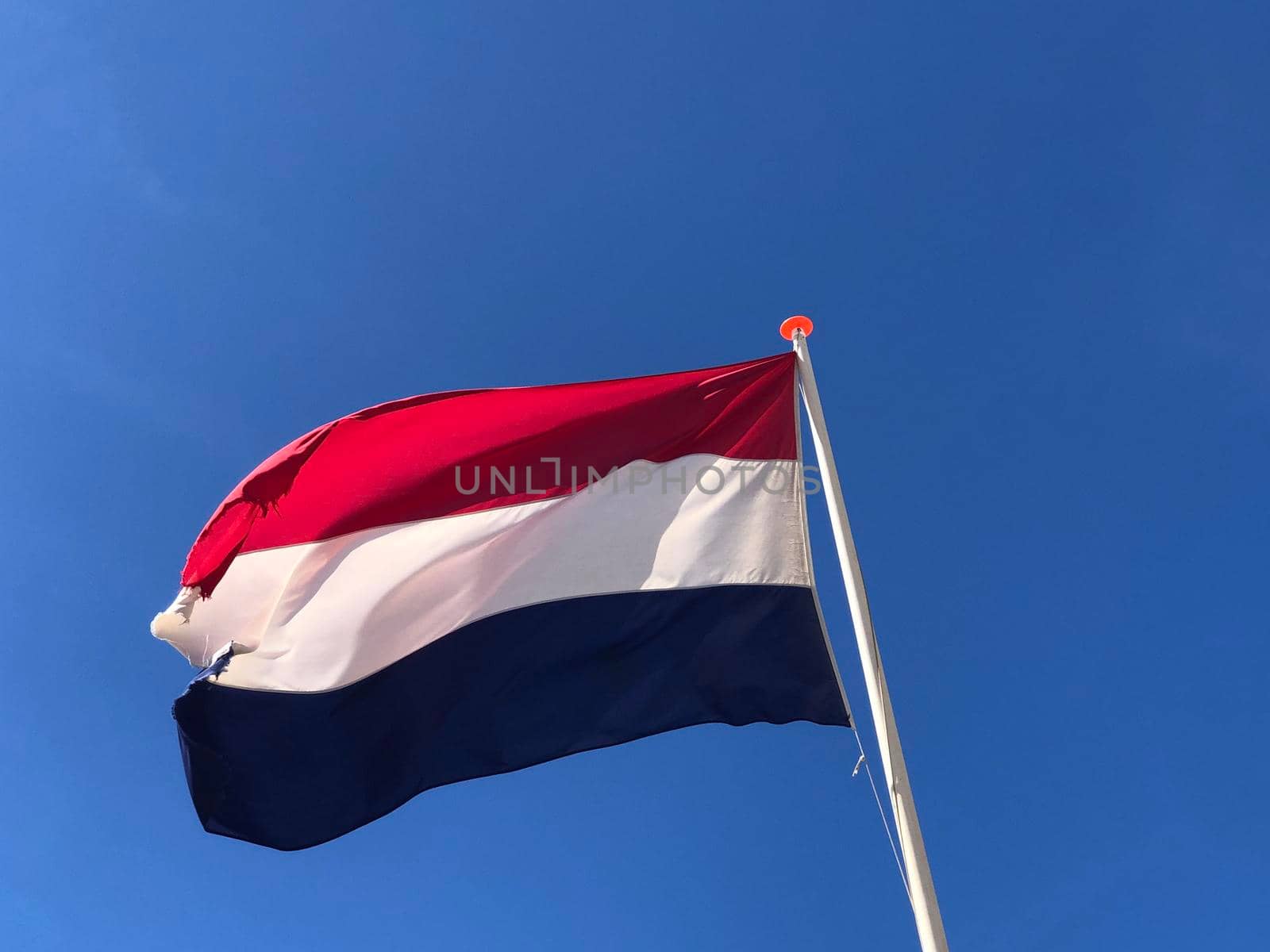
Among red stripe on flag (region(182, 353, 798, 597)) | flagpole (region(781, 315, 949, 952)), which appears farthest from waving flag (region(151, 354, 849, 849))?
flagpole (region(781, 315, 949, 952))

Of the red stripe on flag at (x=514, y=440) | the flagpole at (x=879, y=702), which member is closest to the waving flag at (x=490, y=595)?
the red stripe on flag at (x=514, y=440)

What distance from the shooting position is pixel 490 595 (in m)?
8.33

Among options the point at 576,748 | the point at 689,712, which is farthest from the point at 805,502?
the point at 576,748

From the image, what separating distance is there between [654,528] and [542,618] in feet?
3.74

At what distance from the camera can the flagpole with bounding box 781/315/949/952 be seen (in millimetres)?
5680

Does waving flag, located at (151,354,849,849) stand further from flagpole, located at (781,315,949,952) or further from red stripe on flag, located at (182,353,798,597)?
flagpole, located at (781,315,949,952)

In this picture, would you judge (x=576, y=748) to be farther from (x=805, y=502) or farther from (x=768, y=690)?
(x=805, y=502)

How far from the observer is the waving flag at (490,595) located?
7.77 meters

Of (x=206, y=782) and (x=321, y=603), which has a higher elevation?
(x=321, y=603)

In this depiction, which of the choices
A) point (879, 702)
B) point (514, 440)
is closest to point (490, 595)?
point (514, 440)

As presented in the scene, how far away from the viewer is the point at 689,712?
7824 millimetres

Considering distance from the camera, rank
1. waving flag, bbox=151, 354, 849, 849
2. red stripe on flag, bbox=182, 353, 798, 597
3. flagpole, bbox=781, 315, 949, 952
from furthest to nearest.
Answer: red stripe on flag, bbox=182, 353, 798, 597
waving flag, bbox=151, 354, 849, 849
flagpole, bbox=781, 315, 949, 952

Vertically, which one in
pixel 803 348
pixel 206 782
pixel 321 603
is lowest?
pixel 206 782

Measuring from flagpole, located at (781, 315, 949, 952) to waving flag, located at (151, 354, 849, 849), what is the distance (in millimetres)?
655
